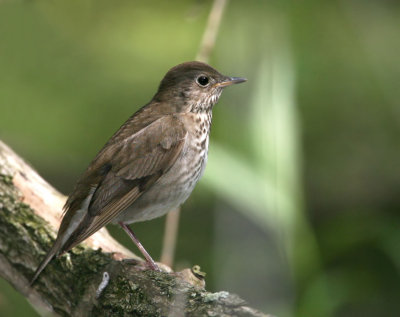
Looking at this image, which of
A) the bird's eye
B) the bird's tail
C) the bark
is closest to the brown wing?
the bird's tail

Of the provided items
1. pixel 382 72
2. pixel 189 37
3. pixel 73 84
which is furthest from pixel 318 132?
pixel 73 84

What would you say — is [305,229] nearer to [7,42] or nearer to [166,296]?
[166,296]

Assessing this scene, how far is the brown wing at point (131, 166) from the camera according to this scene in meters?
3.53

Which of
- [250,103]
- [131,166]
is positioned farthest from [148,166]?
[250,103]

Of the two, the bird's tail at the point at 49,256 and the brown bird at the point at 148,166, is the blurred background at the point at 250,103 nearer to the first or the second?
the brown bird at the point at 148,166

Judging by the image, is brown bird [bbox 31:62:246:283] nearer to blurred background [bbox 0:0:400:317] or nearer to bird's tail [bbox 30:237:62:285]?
bird's tail [bbox 30:237:62:285]

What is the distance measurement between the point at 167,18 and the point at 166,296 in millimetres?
3434

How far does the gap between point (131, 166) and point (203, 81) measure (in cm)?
82

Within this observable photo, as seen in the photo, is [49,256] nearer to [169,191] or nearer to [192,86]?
[169,191]

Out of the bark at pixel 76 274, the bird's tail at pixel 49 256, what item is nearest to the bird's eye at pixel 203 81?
the bark at pixel 76 274

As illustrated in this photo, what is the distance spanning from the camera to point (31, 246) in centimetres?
361

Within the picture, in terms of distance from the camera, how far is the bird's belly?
3.76m

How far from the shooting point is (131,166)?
369 cm

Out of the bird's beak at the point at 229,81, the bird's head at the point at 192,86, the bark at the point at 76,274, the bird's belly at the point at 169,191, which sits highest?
the bird's beak at the point at 229,81
